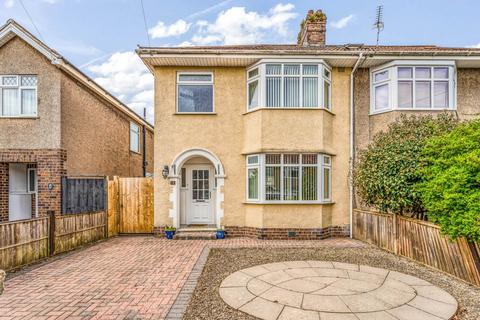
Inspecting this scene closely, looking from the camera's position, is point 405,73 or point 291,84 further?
point 405,73

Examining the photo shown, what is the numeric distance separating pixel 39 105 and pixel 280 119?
9.37 metres

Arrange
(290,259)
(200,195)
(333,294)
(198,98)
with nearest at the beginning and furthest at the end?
(333,294), (290,259), (198,98), (200,195)

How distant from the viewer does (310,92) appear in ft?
36.8

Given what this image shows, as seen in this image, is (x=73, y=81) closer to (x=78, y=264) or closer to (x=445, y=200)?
(x=78, y=264)

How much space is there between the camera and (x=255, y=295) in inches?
222

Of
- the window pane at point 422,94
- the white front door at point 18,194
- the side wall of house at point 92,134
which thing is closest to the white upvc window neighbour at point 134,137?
the side wall of house at point 92,134

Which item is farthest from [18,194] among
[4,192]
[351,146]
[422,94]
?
[422,94]

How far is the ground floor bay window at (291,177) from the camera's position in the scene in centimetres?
1102

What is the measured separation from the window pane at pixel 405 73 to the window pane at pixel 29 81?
1437 centimetres

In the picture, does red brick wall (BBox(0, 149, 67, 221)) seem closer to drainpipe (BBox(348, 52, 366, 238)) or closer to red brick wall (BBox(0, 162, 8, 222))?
red brick wall (BBox(0, 162, 8, 222))

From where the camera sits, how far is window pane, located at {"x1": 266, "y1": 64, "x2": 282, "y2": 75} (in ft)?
36.7

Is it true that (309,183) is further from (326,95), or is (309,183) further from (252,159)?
(326,95)

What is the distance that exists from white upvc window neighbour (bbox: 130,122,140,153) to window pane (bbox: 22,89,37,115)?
780cm

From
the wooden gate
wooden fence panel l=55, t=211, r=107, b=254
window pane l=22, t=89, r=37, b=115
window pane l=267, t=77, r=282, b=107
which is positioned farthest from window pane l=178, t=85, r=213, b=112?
window pane l=22, t=89, r=37, b=115
